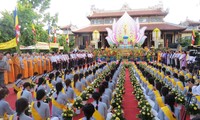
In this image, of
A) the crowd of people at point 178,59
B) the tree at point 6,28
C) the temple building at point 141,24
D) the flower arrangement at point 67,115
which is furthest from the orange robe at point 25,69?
the temple building at point 141,24

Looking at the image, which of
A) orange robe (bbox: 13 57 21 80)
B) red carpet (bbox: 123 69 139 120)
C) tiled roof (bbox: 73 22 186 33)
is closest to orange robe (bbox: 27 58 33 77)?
orange robe (bbox: 13 57 21 80)

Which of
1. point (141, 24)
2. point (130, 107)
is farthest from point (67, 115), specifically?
point (141, 24)

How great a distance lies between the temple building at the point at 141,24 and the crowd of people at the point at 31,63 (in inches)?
438

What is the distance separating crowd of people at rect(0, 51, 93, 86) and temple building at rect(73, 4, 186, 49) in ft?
36.5

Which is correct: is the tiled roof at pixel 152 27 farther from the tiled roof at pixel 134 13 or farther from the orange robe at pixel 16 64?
the orange robe at pixel 16 64

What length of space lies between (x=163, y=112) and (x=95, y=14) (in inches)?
1280

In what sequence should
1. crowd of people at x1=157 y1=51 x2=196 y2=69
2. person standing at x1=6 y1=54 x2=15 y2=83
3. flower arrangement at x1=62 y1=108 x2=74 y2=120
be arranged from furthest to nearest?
1. crowd of people at x1=157 y1=51 x2=196 y2=69
2. person standing at x1=6 y1=54 x2=15 y2=83
3. flower arrangement at x1=62 y1=108 x2=74 y2=120

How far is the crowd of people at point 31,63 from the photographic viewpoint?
10.7m

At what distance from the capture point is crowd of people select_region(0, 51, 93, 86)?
10680mm

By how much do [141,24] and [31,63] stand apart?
22064 mm

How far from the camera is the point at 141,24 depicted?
Answer: 33.1 m

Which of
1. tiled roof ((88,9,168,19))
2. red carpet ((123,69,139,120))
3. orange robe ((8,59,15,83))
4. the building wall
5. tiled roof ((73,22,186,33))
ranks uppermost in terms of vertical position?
tiled roof ((88,9,168,19))

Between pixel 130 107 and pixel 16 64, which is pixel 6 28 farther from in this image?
pixel 130 107

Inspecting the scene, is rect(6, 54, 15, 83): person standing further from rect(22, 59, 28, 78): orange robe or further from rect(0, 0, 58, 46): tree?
rect(0, 0, 58, 46): tree
